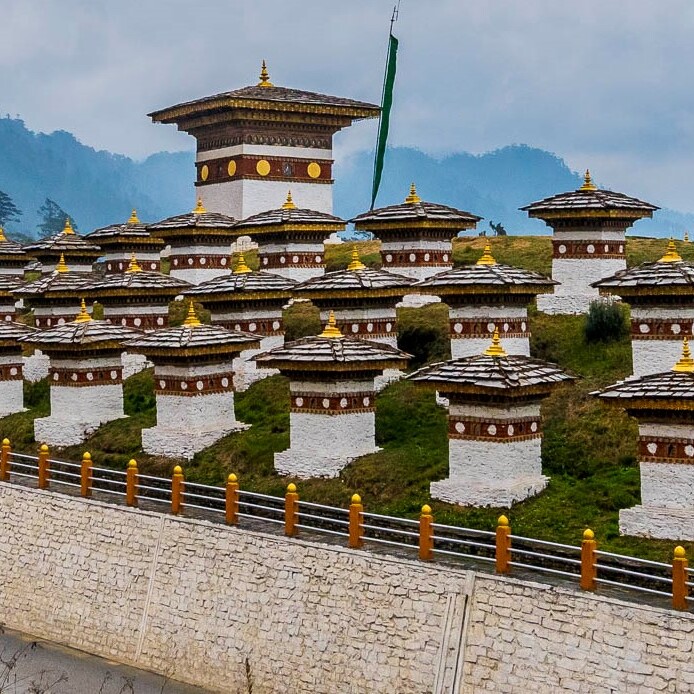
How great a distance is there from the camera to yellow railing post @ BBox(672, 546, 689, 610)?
15.7 meters

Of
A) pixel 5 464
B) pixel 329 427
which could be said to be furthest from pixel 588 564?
pixel 5 464

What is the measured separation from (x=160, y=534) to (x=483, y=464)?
5259mm

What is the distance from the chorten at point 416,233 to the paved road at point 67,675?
1164 centimetres

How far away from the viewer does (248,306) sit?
28.8m

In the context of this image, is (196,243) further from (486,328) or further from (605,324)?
(605,324)

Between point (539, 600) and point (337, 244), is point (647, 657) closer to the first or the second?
point (539, 600)

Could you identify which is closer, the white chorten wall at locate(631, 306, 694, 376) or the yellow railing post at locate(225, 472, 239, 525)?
the yellow railing post at locate(225, 472, 239, 525)

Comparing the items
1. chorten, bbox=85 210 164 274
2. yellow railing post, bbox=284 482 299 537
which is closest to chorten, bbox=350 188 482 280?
chorten, bbox=85 210 164 274

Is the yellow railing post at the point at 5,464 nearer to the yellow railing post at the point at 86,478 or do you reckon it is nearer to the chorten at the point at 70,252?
the yellow railing post at the point at 86,478

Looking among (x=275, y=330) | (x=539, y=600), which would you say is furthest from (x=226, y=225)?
(x=539, y=600)

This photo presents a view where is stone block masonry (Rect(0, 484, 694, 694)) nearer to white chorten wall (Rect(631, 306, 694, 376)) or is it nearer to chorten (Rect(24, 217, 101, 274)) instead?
white chorten wall (Rect(631, 306, 694, 376))

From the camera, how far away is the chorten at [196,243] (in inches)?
1334

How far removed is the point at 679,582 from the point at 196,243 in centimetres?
2050

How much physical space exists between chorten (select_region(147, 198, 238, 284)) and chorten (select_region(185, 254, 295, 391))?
479 centimetres
